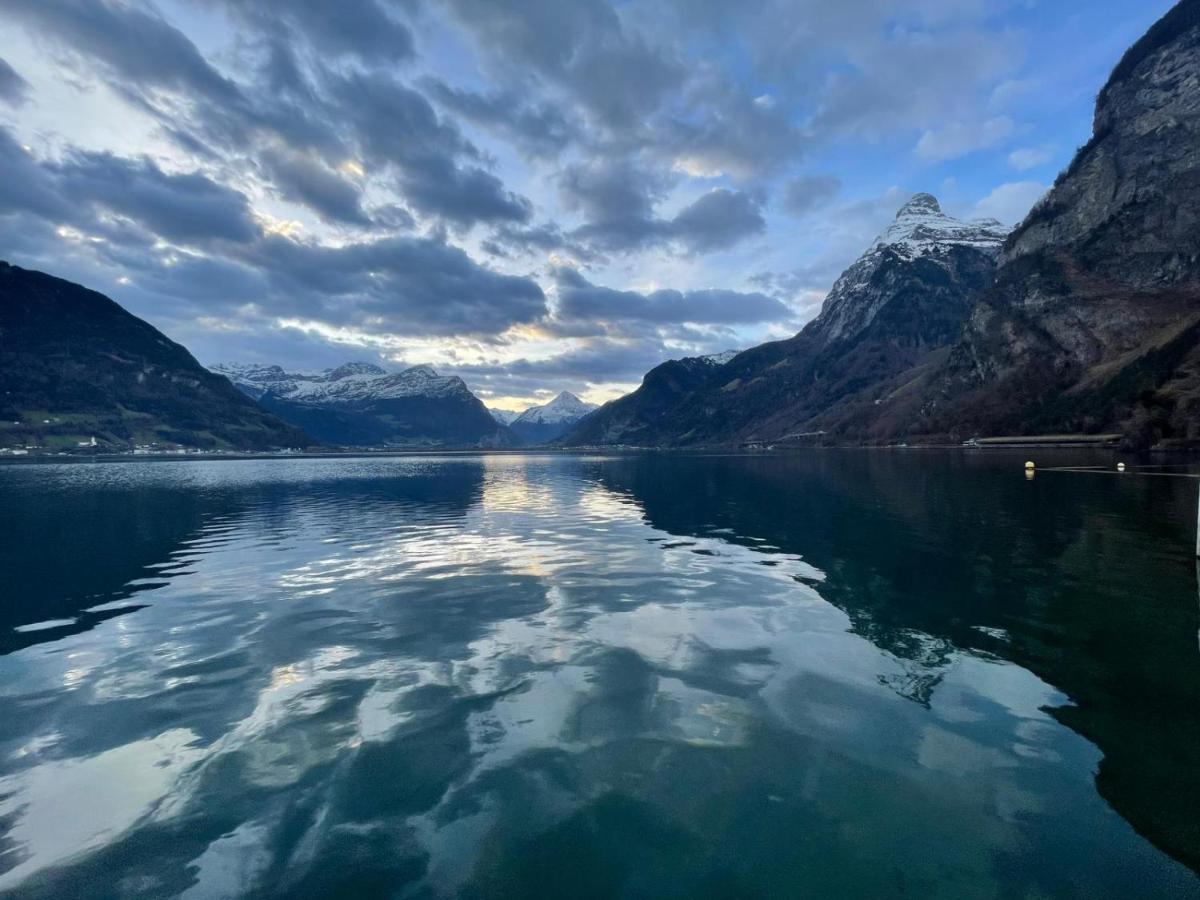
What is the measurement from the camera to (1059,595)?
24406mm

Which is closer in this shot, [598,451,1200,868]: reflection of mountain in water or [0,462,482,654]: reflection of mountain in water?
[598,451,1200,868]: reflection of mountain in water

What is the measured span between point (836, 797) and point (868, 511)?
4983cm

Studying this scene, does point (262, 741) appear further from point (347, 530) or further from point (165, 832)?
point (347, 530)

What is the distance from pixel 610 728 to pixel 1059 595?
72.0ft

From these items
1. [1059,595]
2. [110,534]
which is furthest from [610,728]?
[110,534]

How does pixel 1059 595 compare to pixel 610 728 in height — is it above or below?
above

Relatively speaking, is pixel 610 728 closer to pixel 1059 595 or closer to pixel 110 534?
pixel 1059 595

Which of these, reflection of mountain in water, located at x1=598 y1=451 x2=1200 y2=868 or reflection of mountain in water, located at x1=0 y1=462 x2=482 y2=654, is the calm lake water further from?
reflection of mountain in water, located at x1=0 y1=462 x2=482 y2=654

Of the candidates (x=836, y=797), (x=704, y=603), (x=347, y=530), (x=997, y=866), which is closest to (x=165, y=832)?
(x=836, y=797)

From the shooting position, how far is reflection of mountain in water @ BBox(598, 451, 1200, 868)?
12.2 metres

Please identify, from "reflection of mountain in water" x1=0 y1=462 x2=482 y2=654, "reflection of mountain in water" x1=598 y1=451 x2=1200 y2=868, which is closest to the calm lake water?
"reflection of mountain in water" x1=598 y1=451 x2=1200 y2=868

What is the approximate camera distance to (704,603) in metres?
25.3

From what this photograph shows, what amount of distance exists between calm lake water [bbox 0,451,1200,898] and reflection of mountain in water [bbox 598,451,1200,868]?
15 centimetres

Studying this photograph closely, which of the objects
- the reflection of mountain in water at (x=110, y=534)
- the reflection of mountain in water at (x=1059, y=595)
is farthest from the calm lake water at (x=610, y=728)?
the reflection of mountain in water at (x=110, y=534)
